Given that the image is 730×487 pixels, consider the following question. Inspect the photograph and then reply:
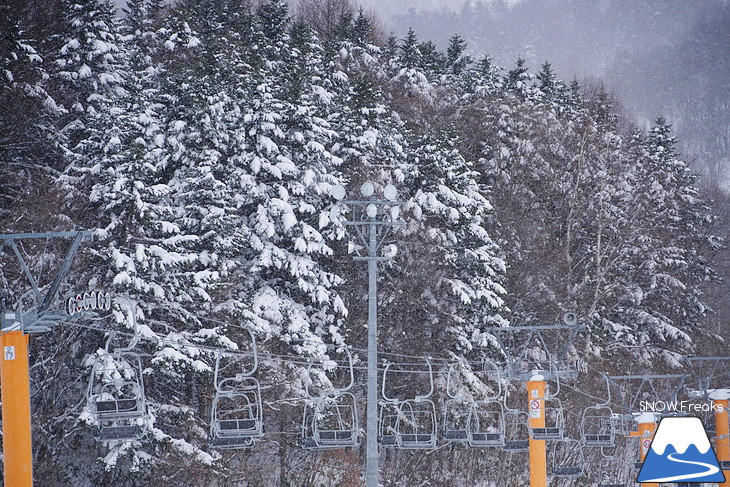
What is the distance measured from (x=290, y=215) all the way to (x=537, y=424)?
9.00 meters

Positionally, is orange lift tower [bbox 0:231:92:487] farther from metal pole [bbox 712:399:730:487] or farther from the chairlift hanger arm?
metal pole [bbox 712:399:730:487]

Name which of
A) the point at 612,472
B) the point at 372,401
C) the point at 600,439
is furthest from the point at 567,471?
the point at 612,472

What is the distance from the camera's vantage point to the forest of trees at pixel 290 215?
2270 centimetres

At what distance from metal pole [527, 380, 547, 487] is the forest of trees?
3046 millimetres

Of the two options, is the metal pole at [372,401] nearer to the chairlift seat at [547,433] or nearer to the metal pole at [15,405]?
the metal pole at [15,405]

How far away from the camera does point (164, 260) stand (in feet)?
72.8

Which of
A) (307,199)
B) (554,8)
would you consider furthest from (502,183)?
(554,8)

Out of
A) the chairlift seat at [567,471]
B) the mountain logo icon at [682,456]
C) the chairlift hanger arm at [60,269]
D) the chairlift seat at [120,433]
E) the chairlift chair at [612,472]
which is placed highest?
the chairlift hanger arm at [60,269]

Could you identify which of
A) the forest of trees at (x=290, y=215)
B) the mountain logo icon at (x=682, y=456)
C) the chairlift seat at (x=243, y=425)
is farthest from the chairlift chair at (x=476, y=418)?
the mountain logo icon at (x=682, y=456)

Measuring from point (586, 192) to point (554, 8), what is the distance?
5214 inches

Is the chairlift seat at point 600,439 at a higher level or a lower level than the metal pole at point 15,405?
lower

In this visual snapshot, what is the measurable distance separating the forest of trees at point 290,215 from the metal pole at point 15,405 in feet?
13.2

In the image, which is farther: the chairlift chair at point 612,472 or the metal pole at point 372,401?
the chairlift chair at point 612,472

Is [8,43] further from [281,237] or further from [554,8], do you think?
[554,8]
